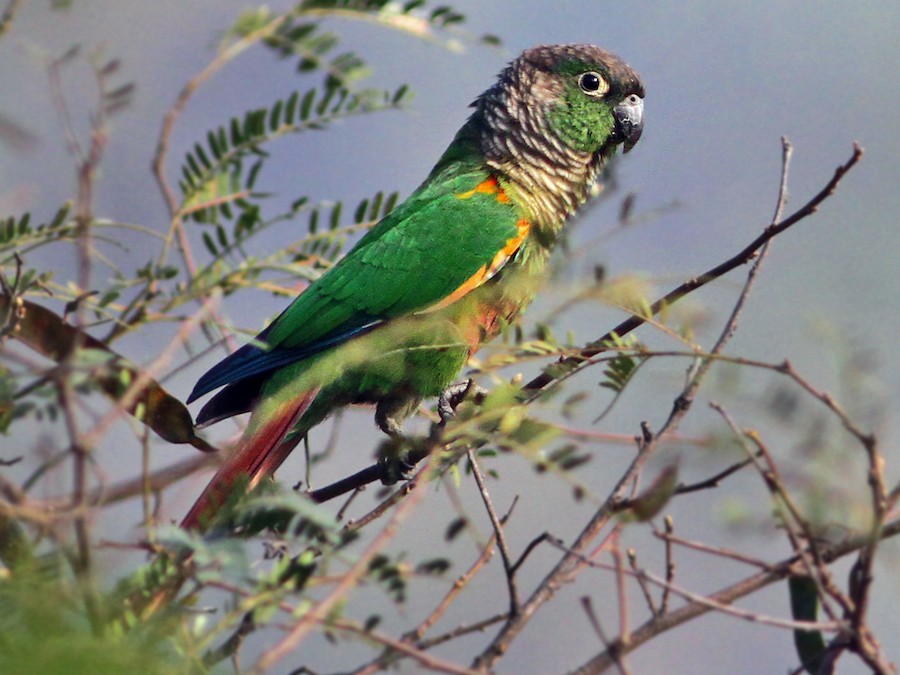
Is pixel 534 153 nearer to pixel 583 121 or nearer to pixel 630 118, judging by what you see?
pixel 583 121

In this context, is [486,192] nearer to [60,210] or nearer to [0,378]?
[60,210]

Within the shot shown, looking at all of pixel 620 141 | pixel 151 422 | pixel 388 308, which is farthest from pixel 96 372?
pixel 620 141

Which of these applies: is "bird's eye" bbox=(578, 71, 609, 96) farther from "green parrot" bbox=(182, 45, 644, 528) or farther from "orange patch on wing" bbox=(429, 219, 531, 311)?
"orange patch on wing" bbox=(429, 219, 531, 311)

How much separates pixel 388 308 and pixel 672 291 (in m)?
1.45

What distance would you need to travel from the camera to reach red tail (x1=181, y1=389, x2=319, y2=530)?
2.03m

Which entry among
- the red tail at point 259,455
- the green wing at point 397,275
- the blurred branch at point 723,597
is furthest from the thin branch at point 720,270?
the green wing at point 397,275

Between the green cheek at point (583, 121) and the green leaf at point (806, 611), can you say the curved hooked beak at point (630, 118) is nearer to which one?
the green cheek at point (583, 121)

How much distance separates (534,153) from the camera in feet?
10.6

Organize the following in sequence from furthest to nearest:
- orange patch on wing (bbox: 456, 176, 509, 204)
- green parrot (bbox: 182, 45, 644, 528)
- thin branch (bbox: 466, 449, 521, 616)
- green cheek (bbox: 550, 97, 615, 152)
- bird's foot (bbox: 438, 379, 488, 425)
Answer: green cheek (bbox: 550, 97, 615, 152), orange patch on wing (bbox: 456, 176, 509, 204), bird's foot (bbox: 438, 379, 488, 425), green parrot (bbox: 182, 45, 644, 528), thin branch (bbox: 466, 449, 521, 616)

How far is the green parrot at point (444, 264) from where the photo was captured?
2594 millimetres

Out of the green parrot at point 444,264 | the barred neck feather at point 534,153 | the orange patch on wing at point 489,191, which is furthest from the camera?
the barred neck feather at point 534,153

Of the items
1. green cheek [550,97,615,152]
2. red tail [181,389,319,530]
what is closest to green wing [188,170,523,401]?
red tail [181,389,319,530]

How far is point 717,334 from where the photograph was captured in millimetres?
1533

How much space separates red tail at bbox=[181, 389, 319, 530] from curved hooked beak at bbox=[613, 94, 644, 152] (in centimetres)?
142
